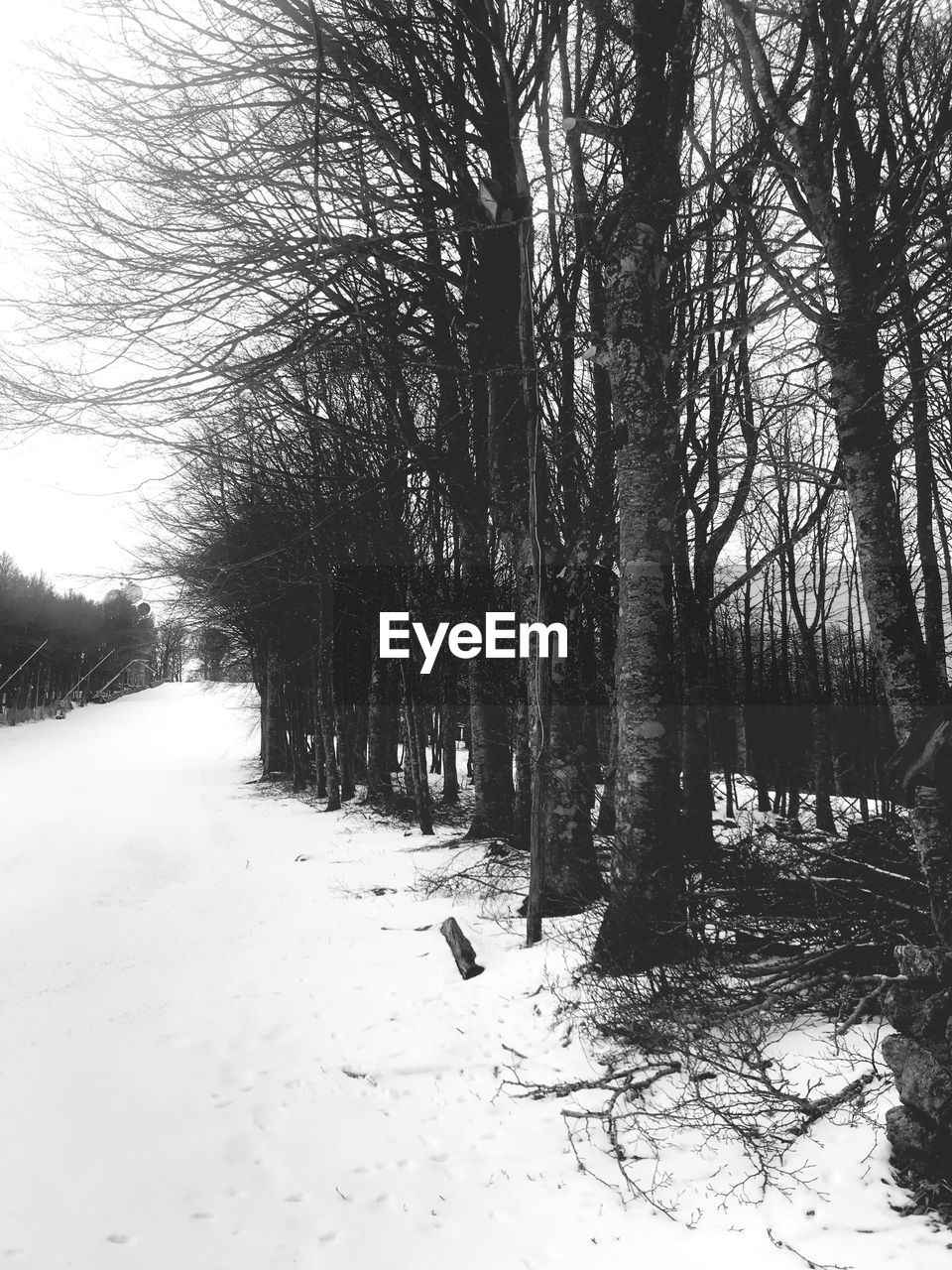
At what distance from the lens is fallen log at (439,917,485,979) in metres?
6.03

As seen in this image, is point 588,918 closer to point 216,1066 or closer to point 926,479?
point 216,1066

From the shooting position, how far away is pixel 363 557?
48.2 ft

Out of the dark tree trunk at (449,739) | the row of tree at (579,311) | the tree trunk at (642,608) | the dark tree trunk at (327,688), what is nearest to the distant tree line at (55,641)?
the dark tree trunk at (327,688)

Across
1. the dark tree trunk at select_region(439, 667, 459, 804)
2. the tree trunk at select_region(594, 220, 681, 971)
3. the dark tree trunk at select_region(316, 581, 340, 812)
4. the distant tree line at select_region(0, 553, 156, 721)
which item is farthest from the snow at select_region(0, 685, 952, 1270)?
the distant tree line at select_region(0, 553, 156, 721)

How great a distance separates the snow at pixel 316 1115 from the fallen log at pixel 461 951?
4.3 inches

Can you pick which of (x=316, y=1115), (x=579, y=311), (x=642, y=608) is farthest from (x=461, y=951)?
(x=579, y=311)

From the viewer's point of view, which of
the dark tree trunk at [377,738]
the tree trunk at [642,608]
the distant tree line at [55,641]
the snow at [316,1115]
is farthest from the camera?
the distant tree line at [55,641]

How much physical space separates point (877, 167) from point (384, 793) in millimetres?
14810

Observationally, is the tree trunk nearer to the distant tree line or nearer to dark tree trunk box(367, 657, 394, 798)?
dark tree trunk box(367, 657, 394, 798)

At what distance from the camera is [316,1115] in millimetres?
4082

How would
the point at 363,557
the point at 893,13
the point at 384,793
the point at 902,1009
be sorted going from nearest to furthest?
the point at 902,1009 < the point at 893,13 < the point at 363,557 < the point at 384,793

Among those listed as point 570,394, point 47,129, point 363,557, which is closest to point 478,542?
point 570,394

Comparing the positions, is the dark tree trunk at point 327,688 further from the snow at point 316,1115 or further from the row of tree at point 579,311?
the snow at point 316,1115

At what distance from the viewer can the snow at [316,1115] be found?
2.87 metres
